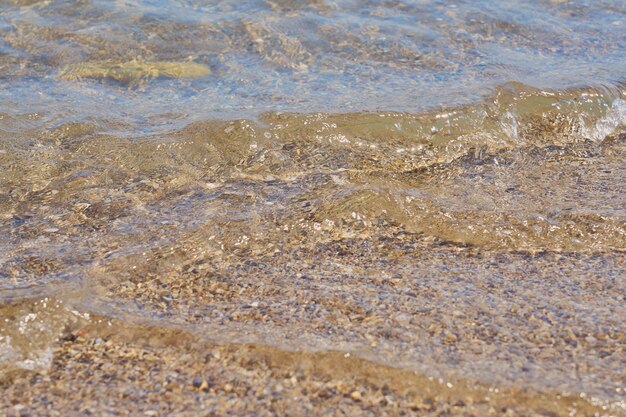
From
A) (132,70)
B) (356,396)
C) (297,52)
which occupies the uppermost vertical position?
(297,52)

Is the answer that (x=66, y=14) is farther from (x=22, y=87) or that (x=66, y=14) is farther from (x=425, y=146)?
(x=425, y=146)

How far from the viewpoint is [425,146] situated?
545 centimetres

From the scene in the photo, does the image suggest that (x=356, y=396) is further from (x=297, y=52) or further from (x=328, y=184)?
(x=297, y=52)

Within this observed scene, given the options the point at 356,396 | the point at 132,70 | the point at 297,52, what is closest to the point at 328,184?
the point at 356,396

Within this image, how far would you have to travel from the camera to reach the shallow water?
3350 mm

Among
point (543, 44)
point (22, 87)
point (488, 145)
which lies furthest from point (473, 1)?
point (22, 87)

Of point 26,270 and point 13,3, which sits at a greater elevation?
point 13,3

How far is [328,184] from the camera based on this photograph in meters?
4.80

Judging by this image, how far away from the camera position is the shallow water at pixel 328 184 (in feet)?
11.0

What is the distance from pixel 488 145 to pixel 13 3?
17.5ft

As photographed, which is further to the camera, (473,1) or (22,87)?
(473,1)

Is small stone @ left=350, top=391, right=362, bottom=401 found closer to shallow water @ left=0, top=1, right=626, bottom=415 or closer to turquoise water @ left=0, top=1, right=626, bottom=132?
shallow water @ left=0, top=1, right=626, bottom=415

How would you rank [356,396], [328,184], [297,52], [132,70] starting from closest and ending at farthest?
[356,396] → [328,184] → [132,70] → [297,52]

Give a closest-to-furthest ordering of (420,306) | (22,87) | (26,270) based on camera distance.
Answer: (420,306), (26,270), (22,87)
